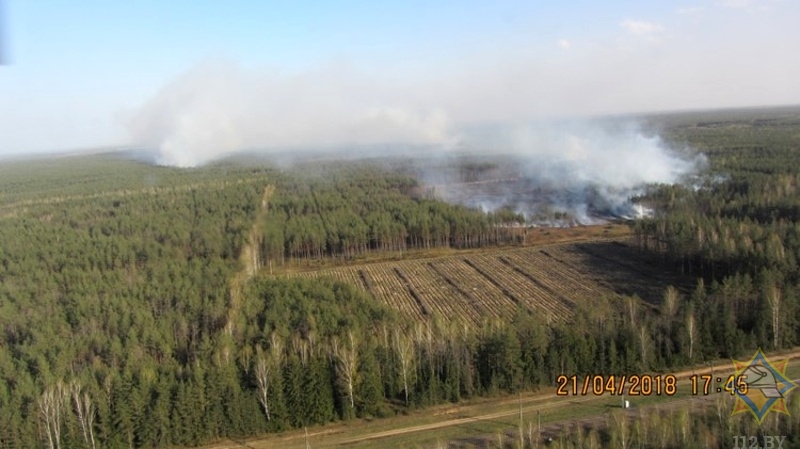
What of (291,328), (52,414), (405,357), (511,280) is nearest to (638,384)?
(405,357)

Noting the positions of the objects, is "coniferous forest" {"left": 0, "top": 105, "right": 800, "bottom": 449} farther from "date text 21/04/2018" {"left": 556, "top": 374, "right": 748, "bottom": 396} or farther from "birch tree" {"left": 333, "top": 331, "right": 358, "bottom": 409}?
"date text 21/04/2018" {"left": 556, "top": 374, "right": 748, "bottom": 396}

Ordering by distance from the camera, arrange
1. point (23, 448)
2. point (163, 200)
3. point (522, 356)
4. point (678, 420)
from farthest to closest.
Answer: point (163, 200)
point (522, 356)
point (23, 448)
point (678, 420)

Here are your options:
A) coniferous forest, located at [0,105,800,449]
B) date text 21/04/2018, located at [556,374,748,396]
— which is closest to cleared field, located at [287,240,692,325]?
coniferous forest, located at [0,105,800,449]

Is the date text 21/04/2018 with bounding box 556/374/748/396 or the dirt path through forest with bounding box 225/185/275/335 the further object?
the dirt path through forest with bounding box 225/185/275/335

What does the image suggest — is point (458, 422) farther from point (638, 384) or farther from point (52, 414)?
point (52, 414)

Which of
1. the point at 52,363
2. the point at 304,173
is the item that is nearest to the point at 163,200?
the point at 304,173

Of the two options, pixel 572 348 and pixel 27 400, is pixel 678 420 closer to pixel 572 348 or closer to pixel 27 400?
pixel 572 348

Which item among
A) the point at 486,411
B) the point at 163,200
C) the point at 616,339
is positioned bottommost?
the point at 486,411
